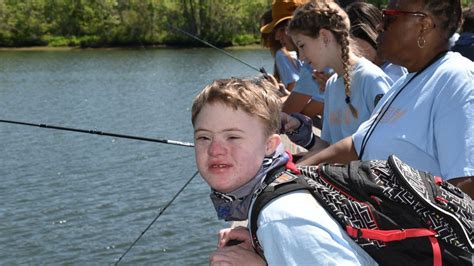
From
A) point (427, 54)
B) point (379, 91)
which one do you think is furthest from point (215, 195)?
point (379, 91)

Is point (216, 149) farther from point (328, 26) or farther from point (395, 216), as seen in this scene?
point (328, 26)

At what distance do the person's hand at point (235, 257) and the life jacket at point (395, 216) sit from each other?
0.15 meters

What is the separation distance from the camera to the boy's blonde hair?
2105mm

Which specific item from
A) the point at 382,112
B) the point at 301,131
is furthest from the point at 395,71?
the point at 382,112

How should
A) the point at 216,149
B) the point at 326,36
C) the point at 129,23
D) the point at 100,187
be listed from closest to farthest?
1. the point at 216,149
2. the point at 326,36
3. the point at 100,187
4. the point at 129,23

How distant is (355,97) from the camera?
376 centimetres

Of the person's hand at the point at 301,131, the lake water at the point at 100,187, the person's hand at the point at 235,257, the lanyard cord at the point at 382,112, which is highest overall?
the lanyard cord at the point at 382,112

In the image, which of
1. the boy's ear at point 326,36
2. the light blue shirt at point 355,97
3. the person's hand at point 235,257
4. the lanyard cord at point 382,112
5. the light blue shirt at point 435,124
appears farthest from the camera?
the boy's ear at point 326,36

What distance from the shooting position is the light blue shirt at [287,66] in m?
6.60

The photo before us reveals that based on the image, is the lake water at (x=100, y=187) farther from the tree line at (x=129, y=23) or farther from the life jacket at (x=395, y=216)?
the tree line at (x=129, y=23)

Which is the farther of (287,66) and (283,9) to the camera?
(287,66)

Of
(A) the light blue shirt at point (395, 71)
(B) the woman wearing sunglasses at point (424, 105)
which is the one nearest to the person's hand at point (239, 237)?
(B) the woman wearing sunglasses at point (424, 105)

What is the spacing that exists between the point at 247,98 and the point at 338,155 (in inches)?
39.1

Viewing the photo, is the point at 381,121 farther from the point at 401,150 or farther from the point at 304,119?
the point at 304,119
